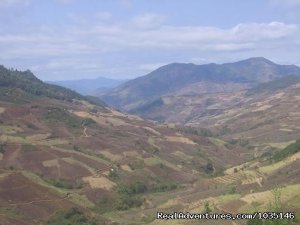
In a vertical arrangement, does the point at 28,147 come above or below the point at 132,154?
above

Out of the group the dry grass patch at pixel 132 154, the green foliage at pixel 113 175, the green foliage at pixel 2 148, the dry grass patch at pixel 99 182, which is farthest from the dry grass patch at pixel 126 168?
the green foliage at pixel 2 148

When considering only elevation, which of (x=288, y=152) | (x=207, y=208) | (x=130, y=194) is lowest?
(x=130, y=194)

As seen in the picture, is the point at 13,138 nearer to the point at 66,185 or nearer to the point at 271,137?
the point at 66,185

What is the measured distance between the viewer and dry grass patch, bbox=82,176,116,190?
108 meters

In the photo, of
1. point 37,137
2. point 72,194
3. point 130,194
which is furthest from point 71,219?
point 37,137

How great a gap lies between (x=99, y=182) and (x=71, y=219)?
23427mm

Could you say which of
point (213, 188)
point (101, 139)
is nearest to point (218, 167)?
point (101, 139)

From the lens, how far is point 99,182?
109500mm

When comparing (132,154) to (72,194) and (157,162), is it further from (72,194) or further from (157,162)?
(72,194)

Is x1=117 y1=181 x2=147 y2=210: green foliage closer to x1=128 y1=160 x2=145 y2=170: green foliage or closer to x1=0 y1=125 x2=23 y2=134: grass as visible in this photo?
x1=128 y1=160 x2=145 y2=170: green foliage

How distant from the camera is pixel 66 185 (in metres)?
106

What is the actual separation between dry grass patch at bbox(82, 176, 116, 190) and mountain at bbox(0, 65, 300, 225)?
0.68 feet

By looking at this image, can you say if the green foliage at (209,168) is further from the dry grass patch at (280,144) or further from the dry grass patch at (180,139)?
the dry grass patch at (280,144)

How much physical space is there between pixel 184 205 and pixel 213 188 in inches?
563
